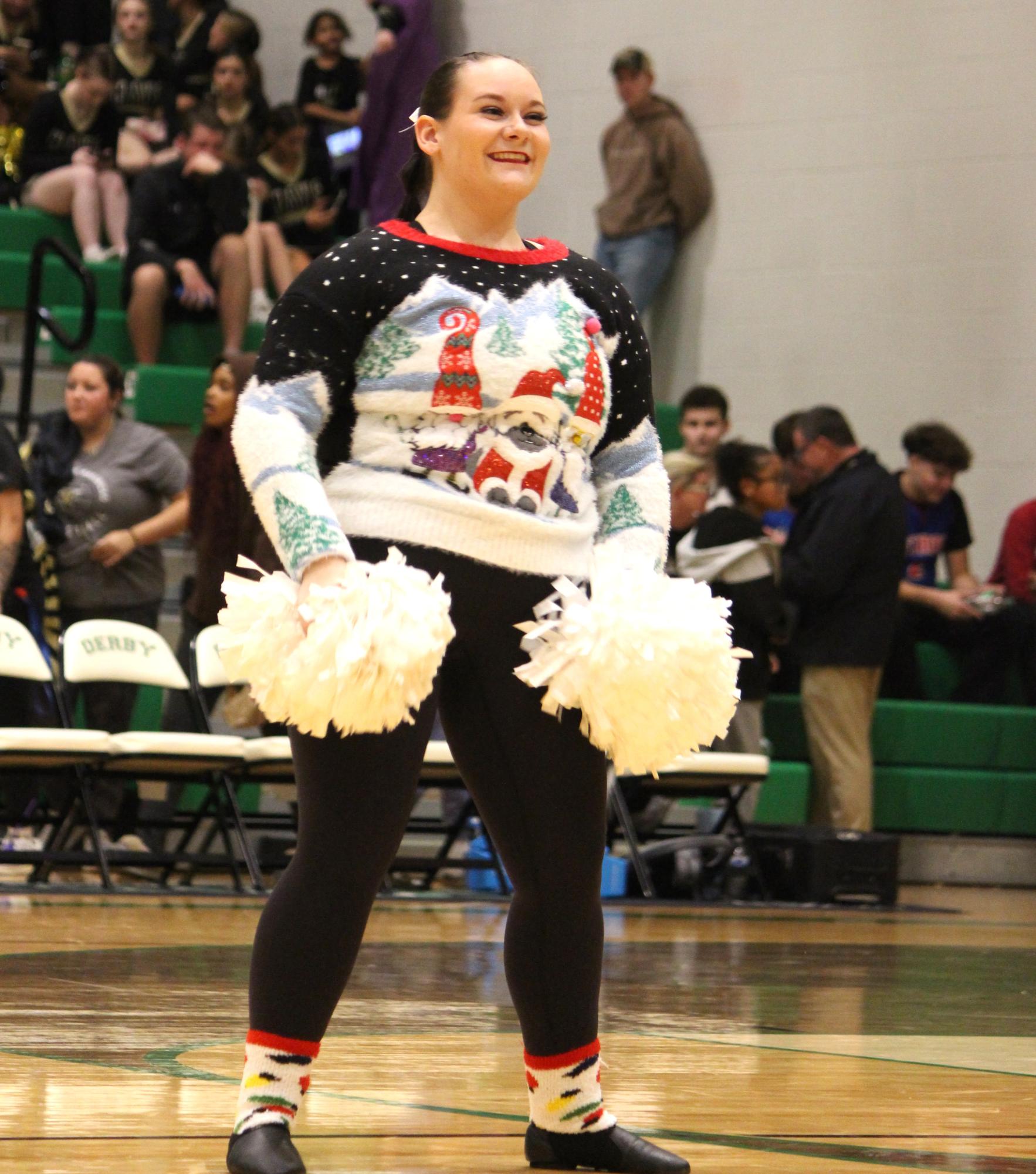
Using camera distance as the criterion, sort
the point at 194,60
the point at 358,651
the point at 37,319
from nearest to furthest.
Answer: the point at 358,651
the point at 37,319
the point at 194,60

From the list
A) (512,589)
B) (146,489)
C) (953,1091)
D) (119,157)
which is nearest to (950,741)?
(146,489)

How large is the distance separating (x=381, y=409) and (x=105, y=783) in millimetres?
5248

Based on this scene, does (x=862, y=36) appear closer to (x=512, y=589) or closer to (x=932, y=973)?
(x=932, y=973)

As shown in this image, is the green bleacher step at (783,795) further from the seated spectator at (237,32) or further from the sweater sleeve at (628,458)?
the sweater sleeve at (628,458)

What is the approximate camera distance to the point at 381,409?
263 centimetres

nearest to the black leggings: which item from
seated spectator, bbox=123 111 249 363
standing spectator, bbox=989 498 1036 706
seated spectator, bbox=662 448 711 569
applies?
seated spectator, bbox=662 448 711 569

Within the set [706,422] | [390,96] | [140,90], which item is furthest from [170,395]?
[390,96]

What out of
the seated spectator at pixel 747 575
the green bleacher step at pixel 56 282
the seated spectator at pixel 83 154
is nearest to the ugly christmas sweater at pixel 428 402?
the seated spectator at pixel 747 575

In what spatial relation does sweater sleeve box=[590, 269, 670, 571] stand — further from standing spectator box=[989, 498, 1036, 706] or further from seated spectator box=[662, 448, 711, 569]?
standing spectator box=[989, 498, 1036, 706]

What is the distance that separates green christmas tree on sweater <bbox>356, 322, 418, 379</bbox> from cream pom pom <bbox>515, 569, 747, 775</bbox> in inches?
13.3

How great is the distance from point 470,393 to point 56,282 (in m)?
8.51

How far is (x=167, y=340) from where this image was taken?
10.5 meters

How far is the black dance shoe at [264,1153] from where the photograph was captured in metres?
2.43

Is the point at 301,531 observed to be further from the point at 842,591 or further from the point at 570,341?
the point at 842,591
